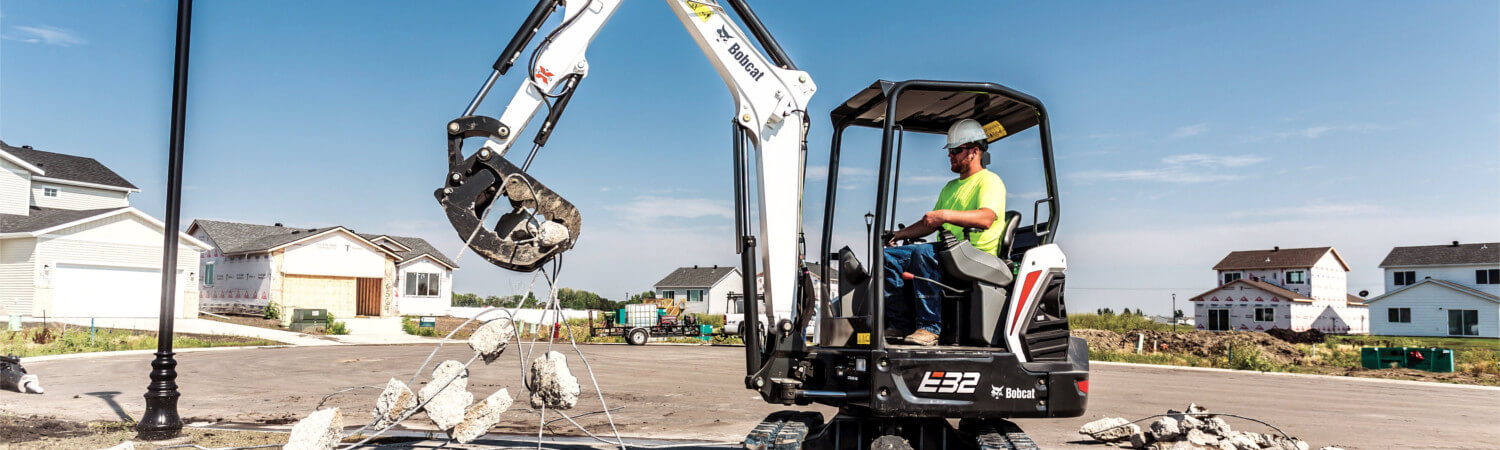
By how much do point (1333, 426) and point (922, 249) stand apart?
338 inches

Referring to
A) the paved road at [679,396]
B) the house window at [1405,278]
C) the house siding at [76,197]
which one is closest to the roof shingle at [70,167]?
the house siding at [76,197]

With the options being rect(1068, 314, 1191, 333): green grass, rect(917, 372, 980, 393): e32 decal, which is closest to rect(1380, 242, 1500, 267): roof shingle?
rect(1068, 314, 1191, 333): green grass

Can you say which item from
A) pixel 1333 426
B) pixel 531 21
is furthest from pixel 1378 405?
pixel 531 21

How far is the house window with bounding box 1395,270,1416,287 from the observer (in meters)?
54.1

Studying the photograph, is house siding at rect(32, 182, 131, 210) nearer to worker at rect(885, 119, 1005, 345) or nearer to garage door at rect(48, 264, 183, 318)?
garage door at rect(48, 264, 183, 318)

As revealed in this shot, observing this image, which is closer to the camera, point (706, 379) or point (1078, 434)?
point (1078, 434)

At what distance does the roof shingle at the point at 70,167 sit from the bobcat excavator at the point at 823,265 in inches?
1548

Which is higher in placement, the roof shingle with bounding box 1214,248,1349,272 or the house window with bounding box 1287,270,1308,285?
the roof shingle with bounding box 1214,248,1349,272

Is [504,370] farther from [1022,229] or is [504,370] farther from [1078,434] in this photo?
[1022,229]

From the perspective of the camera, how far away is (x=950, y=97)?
19.5 feet

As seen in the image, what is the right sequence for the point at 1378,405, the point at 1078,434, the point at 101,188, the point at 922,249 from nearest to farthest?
the point at 922,249, the point at 1078,434, the point at 1378,405, the point at 101,188

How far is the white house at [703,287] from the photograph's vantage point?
64.8 m

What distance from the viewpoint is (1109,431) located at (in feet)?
28.5

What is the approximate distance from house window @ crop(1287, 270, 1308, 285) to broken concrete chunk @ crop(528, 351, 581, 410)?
56.9m
